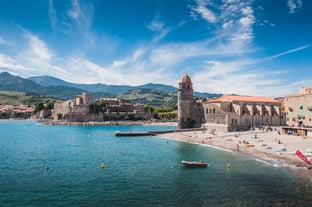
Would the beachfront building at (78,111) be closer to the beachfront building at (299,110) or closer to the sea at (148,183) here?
the beachfront building at (299,110)

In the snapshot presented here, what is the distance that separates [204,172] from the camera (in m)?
27.8

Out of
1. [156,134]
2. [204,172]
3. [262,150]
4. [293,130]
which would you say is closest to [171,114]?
[156,134]

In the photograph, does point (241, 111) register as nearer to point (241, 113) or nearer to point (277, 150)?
point (241, 113)

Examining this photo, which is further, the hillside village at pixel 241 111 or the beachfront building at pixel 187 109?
the beachfront building at pixel 187 109

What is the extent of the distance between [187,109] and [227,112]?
42.0 feet

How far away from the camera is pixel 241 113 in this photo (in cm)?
6681

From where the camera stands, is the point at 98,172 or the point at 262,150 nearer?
the point at 98,172

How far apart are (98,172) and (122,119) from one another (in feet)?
432

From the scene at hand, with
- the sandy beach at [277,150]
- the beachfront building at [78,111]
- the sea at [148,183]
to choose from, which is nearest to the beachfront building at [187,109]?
the sandy beach at [277,150]

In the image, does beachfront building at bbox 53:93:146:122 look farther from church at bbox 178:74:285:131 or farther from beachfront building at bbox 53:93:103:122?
church at bbox 178:74:285:131

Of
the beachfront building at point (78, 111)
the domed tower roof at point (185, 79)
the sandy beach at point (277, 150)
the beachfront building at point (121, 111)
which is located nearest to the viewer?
the sandy beach at point (277, 150)

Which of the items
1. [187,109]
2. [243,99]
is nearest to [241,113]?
[243,99]

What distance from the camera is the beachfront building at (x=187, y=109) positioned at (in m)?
74.3

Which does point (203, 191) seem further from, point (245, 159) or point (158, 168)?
point (245, 159)
